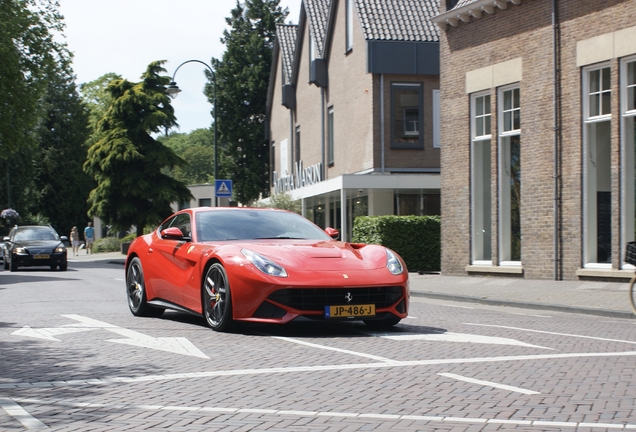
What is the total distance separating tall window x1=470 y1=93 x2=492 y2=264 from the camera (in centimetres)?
2213

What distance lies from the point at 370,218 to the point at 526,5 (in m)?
7.97

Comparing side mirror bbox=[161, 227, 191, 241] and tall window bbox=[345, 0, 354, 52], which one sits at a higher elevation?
tall window bbox=[345, 0, 354, 52]

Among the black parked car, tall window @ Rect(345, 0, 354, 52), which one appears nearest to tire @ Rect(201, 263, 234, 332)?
the black parked car

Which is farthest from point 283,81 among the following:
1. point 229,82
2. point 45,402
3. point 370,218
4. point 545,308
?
point 45,402

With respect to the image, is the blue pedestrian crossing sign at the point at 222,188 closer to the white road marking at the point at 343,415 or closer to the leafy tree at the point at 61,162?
the white road marking at the point at 343,415

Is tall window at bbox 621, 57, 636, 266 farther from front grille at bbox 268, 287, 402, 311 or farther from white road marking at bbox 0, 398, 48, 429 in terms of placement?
white road marking at bbox 0, 398, 48, 429

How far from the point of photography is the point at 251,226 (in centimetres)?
1065

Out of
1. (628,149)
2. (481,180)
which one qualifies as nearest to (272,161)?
(481,180)

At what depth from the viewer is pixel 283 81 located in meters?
45.4

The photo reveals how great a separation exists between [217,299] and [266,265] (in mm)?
781

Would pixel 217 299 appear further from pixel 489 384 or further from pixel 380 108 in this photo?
pixel 380 108

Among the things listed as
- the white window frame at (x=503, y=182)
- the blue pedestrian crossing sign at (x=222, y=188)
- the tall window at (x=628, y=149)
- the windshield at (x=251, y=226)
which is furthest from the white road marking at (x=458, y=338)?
the blue pedestrian crossing sign at (x=222, y=188)

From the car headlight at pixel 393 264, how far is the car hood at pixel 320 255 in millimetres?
48

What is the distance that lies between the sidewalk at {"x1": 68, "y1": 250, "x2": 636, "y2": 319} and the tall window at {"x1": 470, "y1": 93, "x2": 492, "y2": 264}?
1168 millimetres
